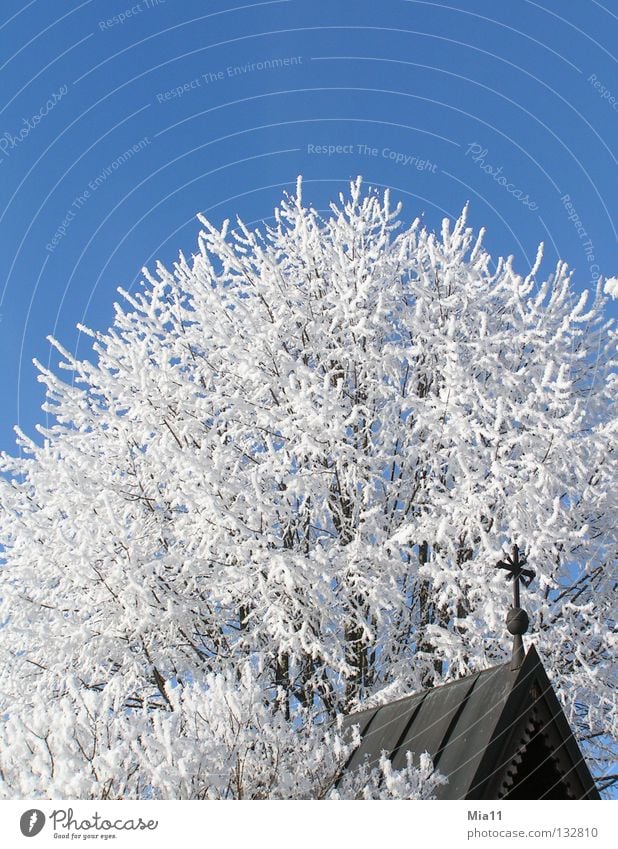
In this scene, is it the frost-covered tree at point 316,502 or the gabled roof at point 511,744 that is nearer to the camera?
the gabled roof at point 511,744

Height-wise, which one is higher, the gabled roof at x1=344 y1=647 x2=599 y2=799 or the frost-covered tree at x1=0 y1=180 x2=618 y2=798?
the frost-covered tree at x1=0 y1=180 x2=618 y2=798

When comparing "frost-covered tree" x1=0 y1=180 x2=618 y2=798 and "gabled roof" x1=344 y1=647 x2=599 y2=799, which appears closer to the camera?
"gabled roof" x1=344 y1=647 x2=599 y2=799

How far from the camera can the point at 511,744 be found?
6.08m

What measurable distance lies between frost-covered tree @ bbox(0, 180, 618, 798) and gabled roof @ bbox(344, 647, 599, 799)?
2110mm

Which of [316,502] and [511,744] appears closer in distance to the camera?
[511,744]

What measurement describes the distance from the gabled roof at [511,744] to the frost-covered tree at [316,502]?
6.92ft

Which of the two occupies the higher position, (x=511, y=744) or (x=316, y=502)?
(x=316, y=502)

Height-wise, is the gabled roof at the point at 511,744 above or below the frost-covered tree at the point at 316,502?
below

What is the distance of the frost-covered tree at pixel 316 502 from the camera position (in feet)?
34.9

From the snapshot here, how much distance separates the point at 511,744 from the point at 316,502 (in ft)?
20.5

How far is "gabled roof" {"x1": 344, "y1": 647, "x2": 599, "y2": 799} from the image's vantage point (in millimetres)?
6027

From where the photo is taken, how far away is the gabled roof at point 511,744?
237 inches

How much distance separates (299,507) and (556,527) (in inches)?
150
